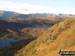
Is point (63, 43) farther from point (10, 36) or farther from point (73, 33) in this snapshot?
point (10, 36)

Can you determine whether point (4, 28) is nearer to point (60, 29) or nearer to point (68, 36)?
point (60, 29)

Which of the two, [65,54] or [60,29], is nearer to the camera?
[65,54]

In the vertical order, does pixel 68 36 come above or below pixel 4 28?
above

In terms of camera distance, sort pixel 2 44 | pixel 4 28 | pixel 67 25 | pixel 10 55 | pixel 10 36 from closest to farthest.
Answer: pixel 67 25
pixel 10 55
pixel 2 44
pixel 10 36
pixel 4 28

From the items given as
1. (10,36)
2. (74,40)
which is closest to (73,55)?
(74,40)

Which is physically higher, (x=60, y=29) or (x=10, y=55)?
(x=60, y=29)

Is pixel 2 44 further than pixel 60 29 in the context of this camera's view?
Yes


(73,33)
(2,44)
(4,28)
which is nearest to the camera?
(73,33)

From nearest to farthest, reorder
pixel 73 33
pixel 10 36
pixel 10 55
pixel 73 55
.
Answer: pixel 73 55
pixel 73 33
pixel 10 55
pixel 10 36

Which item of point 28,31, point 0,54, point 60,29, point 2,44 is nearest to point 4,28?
point 28,31
